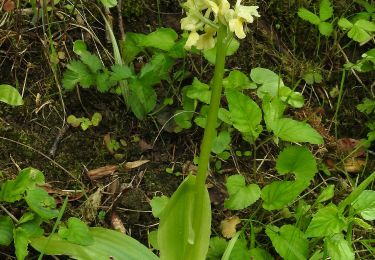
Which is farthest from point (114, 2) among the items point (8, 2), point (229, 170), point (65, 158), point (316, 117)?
point (316, 117)

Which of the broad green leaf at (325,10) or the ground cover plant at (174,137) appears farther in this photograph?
the broad green leaf at (325,10)

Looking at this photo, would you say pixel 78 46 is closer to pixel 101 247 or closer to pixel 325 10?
pixel 101 247

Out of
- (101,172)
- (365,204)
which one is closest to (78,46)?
(101,172)

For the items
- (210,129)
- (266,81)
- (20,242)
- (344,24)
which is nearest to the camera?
(210,129)

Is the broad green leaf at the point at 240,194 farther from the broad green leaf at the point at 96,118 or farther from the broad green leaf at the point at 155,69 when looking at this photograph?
the broad green leaf at the point at 96,118

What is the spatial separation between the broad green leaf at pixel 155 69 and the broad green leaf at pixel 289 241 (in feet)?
2.32

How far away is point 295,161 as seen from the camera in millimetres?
2262

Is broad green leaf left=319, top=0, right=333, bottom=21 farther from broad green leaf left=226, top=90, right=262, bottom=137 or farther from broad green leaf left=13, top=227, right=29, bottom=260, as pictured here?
broad green leaf left=13, top=227, right=29, bottom=260

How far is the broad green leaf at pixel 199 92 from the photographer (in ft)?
7.76

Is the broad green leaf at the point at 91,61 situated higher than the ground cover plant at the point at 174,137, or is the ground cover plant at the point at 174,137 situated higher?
the broad green leaf at the point at 91,61

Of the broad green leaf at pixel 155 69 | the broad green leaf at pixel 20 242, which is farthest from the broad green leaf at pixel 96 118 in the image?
the broad green leaf at pixel 20 242

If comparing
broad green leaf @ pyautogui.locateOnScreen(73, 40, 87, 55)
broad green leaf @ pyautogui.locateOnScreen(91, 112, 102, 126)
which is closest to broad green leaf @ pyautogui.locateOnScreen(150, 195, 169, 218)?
broad green leaf @ pyautogui.locateOnScreen(91, 112, 102, 126)

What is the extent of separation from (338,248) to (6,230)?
1066mm

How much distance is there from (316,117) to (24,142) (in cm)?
123
